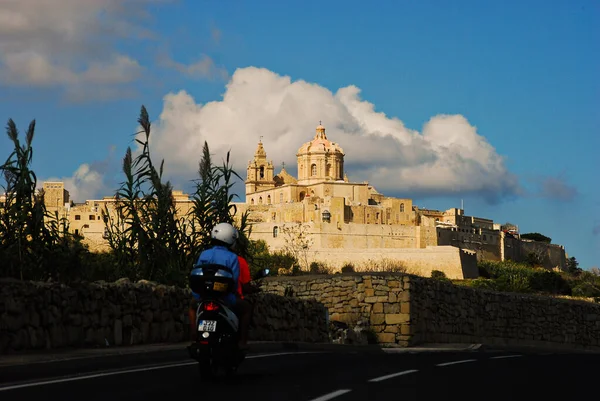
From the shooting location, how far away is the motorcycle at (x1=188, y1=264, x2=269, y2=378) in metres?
9.12

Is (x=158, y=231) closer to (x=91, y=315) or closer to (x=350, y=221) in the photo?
(x=91, y=315)

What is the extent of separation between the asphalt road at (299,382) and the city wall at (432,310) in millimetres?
9780

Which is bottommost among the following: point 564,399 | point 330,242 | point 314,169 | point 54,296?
point 564,399

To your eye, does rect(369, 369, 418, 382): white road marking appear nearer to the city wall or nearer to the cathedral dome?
the city wall

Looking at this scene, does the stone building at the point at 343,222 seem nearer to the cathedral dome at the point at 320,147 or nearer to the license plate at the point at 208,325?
the cathedral dome at the point at 320,147

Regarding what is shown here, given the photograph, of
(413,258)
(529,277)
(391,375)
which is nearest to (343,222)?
(413,258)

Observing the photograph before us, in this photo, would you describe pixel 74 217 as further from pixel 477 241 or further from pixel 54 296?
pixel 54 296

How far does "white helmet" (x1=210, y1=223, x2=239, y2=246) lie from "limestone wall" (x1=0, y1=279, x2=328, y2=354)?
2487 millimetres

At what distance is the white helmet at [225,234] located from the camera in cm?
977

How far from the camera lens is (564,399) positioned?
838 cm

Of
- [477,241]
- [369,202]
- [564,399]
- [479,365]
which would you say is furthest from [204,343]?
[369,202]

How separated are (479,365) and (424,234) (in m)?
104

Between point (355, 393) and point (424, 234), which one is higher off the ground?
point (424, 234)

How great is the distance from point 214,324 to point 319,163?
136 meters
